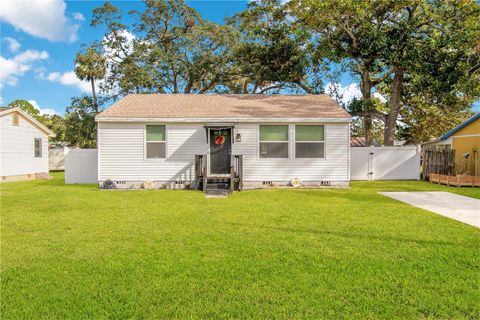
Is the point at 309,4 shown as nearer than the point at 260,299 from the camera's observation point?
No

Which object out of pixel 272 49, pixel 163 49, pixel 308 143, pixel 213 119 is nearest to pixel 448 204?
pixel 308 143

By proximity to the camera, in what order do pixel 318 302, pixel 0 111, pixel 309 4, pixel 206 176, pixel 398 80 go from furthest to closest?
pixel 398 80 < pixel 309 4 < pixel 0 111 < pixel 206 176 < pixel 318 302

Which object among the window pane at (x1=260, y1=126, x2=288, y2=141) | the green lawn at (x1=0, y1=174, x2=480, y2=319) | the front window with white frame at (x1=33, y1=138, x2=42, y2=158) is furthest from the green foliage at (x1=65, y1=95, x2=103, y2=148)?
the green lawn at (x1=0, y1=174, x2=480, y2=319)

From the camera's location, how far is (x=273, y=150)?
37.9 feet

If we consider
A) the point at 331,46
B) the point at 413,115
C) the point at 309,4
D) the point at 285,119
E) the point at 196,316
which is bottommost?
the point at 196,316

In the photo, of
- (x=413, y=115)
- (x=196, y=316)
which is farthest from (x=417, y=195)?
(x=413, y=115)

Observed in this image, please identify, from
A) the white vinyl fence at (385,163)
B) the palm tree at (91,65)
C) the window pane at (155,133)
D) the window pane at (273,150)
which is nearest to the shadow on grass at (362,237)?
the window pane at (273,150)

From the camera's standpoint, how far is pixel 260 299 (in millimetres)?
2930

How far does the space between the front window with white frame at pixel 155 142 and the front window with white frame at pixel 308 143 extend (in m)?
5.16

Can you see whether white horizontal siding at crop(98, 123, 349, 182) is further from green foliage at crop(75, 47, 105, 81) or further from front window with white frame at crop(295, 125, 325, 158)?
green foliage at crop(75, 47, 105, 81)

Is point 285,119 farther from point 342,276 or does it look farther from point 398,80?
point 398,80

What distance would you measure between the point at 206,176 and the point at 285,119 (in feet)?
12.0

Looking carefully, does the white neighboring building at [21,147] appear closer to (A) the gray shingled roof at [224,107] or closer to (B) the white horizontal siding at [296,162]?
(A) the gray shingled roof at [224,107]

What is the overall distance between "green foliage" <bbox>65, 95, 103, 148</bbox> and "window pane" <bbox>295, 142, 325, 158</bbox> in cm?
1837
